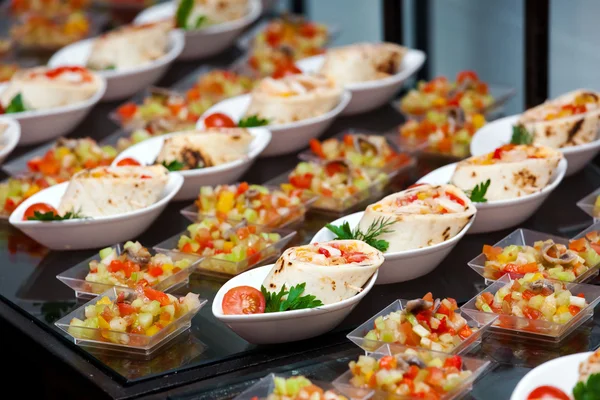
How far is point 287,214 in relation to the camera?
4.15 m

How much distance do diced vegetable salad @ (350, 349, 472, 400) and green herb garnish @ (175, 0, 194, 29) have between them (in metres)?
4.17

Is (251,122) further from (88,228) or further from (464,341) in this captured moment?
(464,341)

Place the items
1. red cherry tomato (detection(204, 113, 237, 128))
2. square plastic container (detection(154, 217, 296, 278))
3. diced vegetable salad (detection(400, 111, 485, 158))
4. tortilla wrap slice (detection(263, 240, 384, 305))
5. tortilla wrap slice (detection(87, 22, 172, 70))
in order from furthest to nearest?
tortilla wrap slice (detection(87, 22, 172, 70))
red cherry tomato (detection(204, 113, 237, 128))
diced vegetable salad (detection(400, 111, 485, 158))
square plastic container (detection(154, 217, 296, 278))
tortilla wrap slice (detection(263, 240, 384, 305))

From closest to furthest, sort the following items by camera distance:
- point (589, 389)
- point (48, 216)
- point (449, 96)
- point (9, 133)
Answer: point (589, 389)
point (48, 216)
point (9, 133)
point (449, 96)

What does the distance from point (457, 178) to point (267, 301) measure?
1.16m

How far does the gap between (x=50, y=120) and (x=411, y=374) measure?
10.6 ft

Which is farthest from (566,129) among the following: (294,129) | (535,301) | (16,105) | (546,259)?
(16,105)

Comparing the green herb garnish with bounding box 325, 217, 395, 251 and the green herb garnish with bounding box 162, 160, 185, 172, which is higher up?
the green herb garnish with bounding box 325, 217, 395, 251

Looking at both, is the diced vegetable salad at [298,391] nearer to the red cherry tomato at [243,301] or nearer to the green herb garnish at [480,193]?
the red cherry tomato at [243,301]

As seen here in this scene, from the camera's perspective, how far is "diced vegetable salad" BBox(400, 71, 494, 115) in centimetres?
532

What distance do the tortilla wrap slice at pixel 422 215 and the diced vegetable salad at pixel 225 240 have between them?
1.41 feet

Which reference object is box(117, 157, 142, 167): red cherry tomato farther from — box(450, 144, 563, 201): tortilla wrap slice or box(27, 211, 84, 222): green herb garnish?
box(450, 144, 563, 201): tortilla wrap slice

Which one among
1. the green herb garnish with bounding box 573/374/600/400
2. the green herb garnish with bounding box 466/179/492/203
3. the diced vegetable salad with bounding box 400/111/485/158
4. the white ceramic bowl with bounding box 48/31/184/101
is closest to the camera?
the green herb garnish with bounding box 573/374/600/400

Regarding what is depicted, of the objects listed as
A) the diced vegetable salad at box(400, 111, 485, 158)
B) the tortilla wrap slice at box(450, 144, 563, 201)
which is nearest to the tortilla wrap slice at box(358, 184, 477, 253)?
the tortilla wrap slice at box(450, 144, 563, 201)
